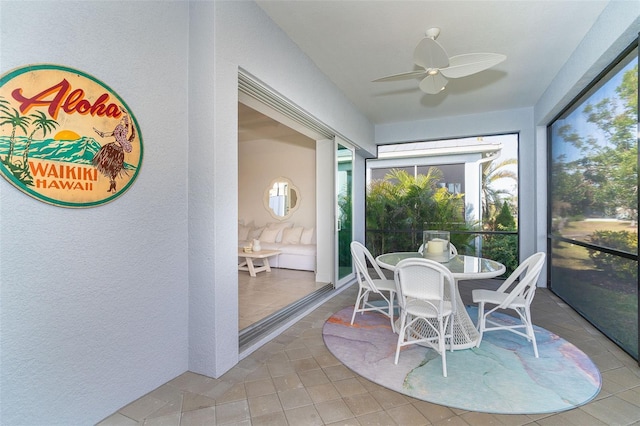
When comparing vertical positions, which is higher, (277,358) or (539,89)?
(539,89)

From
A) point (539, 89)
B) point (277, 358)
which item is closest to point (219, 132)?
point (277, 358)

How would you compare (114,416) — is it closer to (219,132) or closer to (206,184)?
(206,184)

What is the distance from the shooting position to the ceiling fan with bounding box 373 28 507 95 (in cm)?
232

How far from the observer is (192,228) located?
7.26ft

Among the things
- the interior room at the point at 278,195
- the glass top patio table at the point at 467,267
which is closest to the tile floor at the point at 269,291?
the interior room at the point at 278,195

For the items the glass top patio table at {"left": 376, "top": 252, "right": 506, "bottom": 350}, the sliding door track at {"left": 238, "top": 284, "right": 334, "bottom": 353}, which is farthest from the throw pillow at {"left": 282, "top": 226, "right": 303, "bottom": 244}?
the glass top patio table at {"left": 376, "top": 252, "right": 506, "bottom": 350}

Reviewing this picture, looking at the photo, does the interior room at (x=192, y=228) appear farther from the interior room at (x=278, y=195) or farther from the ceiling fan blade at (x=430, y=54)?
the interior room at (x=278, y=195)

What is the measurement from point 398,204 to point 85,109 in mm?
5235

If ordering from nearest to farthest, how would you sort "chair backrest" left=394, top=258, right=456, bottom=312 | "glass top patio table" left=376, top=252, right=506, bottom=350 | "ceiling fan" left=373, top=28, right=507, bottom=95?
"chair backrest" left=394, top=258, right=456, bottom=312 < "ceiling fan" left=373, top=28, right=507, bottom=95 < "glass top patio table" left=376, top=252, right=506, bottom=350

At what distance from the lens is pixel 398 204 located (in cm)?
598

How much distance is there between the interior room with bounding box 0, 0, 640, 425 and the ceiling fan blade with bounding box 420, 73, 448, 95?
1.61 feet

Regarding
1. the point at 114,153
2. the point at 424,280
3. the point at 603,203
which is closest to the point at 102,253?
the point at 114,153

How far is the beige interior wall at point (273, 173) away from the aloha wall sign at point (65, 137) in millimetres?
4827

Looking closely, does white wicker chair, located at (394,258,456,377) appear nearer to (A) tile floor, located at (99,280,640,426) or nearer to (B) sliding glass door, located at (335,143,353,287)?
(A) tile floor, located at (99,280,640,426)
